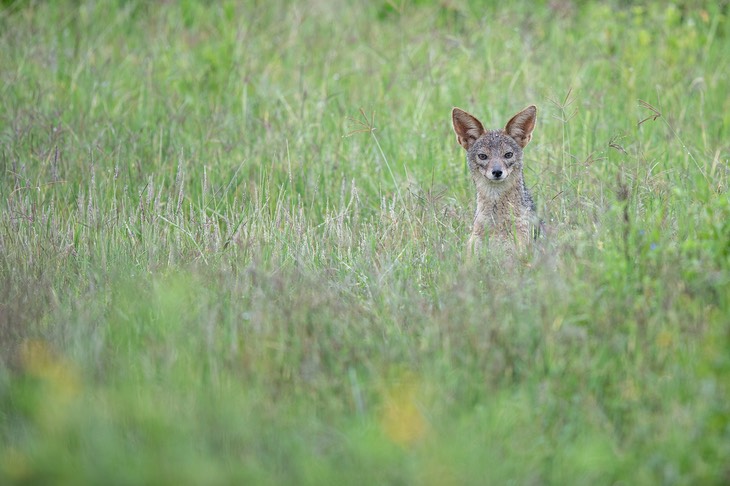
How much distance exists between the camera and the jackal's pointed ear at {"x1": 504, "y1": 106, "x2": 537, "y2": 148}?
6.76m

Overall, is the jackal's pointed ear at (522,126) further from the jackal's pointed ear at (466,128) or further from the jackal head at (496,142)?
the jackal's pointed ear at (466,128)

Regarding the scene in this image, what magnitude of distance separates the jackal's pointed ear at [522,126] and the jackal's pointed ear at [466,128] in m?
0.21

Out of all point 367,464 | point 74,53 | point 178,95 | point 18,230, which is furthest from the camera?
point 74,53

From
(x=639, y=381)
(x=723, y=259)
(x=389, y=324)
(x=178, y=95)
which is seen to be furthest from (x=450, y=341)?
(x=178, y=95)

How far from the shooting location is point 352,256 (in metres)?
5.74

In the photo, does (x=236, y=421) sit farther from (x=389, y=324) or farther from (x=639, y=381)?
(x=639, y=381)

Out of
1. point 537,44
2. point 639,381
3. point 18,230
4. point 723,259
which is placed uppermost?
point 537,44

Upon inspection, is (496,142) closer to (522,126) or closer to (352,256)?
(522,126)

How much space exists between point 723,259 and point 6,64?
7086 millimetres

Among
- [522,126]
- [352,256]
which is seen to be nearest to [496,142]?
[522,126]

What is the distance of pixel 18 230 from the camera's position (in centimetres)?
616

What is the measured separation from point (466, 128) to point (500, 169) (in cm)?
55

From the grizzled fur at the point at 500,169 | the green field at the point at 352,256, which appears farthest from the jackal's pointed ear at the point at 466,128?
the green field at the point at 352,256

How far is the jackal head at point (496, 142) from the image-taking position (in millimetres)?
6746
